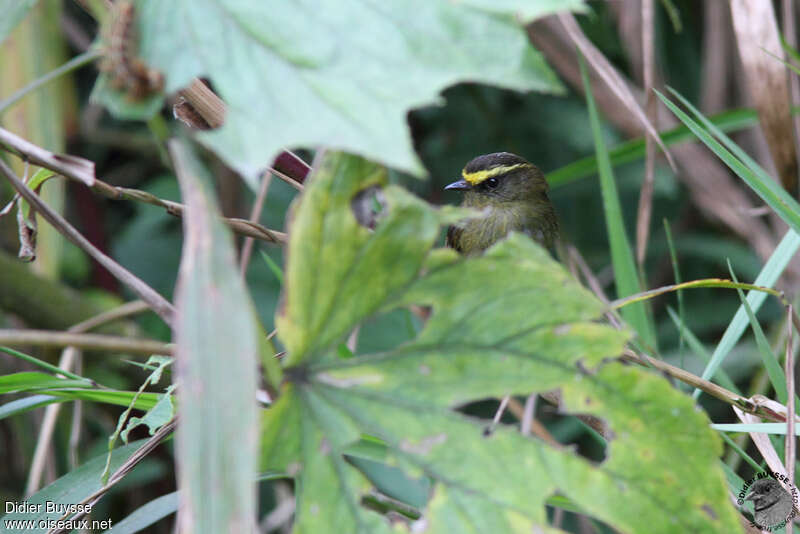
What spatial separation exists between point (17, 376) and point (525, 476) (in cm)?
87

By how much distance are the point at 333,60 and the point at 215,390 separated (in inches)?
13.7

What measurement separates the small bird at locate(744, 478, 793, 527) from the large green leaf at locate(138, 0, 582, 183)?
93 centimetres

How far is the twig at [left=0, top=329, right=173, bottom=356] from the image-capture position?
2.93 feet

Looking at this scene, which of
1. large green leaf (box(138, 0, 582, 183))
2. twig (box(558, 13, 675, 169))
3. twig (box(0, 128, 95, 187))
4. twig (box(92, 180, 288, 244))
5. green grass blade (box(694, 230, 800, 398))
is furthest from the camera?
twig (box(558, 13, 675, 169))

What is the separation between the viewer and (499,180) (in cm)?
321

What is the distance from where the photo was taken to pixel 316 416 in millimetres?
993

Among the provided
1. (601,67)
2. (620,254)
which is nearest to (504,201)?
(601,67)

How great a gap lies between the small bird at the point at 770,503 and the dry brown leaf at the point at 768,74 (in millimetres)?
936

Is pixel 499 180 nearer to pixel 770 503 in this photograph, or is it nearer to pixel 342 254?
pixel 770 503

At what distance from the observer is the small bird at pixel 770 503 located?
142 centimetres

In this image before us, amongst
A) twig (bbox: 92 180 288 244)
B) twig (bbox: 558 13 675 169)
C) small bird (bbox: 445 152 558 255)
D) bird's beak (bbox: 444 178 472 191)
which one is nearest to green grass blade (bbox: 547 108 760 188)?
twig (bbox: 558 13 675 169)

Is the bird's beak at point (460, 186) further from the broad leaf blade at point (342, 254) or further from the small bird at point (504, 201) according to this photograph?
the broad leaf blade at point (342, 254)

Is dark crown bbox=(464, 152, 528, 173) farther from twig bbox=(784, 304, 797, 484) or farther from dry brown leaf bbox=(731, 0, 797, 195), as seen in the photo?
twig bbox=(784, 304, 797, 484)

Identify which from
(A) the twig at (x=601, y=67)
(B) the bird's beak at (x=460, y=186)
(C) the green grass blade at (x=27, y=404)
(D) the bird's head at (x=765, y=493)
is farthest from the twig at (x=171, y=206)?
(B) the bird's beak at (x=460, y=186)
